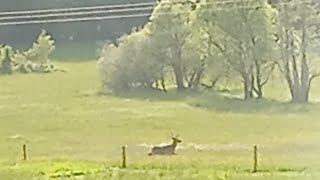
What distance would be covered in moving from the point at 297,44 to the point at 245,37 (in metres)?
0.73

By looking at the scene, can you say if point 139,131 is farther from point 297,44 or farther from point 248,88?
point 248,88

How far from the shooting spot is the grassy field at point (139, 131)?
16.2ft

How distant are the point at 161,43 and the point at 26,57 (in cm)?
155

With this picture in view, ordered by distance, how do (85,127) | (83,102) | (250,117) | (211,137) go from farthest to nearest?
(83,102) < (250,117) < (85,127) < (211,137)

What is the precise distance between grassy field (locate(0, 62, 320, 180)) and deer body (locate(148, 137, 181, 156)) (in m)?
0.06

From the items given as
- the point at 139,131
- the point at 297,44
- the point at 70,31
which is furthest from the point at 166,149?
the point at 297,44

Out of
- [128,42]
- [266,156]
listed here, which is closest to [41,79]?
[128,42]

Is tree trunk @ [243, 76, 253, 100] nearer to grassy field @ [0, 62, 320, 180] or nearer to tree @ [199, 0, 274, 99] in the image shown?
tree @ [199, 0, 274, 99]

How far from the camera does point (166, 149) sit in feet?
21.9

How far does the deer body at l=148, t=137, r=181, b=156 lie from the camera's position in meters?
6.36

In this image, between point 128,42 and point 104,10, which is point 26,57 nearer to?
point 128,42

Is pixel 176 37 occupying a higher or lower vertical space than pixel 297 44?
higher

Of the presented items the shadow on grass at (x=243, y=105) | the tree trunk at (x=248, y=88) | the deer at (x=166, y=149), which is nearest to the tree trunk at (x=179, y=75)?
the shadow on grass at (x=243, y=105)

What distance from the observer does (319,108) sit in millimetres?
8398
